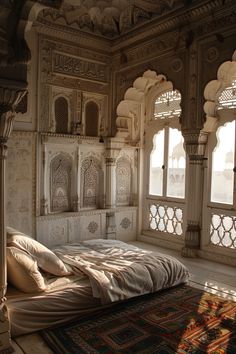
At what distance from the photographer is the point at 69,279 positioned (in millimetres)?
3449

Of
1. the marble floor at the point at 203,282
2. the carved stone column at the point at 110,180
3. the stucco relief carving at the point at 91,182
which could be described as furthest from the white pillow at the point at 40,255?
the carved stone column at the point at 110,180

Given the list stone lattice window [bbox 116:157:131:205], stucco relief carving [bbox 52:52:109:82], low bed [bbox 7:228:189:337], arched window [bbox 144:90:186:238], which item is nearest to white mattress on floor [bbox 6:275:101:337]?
low bed [bbox 7:228:189:337]

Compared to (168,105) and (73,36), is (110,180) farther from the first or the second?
(73,36)

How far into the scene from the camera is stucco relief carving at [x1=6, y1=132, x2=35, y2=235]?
527 cm

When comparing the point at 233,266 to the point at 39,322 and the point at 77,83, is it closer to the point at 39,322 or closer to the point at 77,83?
the point at 39,322

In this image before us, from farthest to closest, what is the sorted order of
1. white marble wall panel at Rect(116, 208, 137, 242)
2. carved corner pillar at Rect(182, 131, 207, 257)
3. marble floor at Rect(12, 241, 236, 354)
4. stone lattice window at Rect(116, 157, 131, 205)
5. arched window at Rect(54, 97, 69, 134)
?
1. stone lattice window at Rect(116, 157, 131, 205)
2. white marble wall panel at Rect(116, 208, 137, 242)
3. arched window at Rect(54, 97, 69, 134)
4. carved corner pillar at Rect(182, 131, 207, 257)
5. marble floor at Rect(12, 241, 236, 354)

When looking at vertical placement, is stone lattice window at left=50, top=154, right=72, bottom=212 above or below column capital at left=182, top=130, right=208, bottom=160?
below

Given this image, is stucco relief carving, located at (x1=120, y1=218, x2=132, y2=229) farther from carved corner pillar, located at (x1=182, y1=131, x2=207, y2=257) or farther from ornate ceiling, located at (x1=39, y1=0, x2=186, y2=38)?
ornate ceiling, located at (x1=39, y1=0, x2=186, y2=38)

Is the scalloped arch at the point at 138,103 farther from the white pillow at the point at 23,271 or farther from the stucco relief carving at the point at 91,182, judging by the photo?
the white pillow at the point at 23,271

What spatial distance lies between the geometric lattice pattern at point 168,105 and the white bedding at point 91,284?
2.90 m

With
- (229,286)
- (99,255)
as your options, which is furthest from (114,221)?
(229,286)

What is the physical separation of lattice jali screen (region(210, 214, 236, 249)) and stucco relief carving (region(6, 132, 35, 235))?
2.96 m

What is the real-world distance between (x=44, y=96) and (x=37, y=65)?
51 cm

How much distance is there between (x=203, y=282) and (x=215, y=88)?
111 inches
